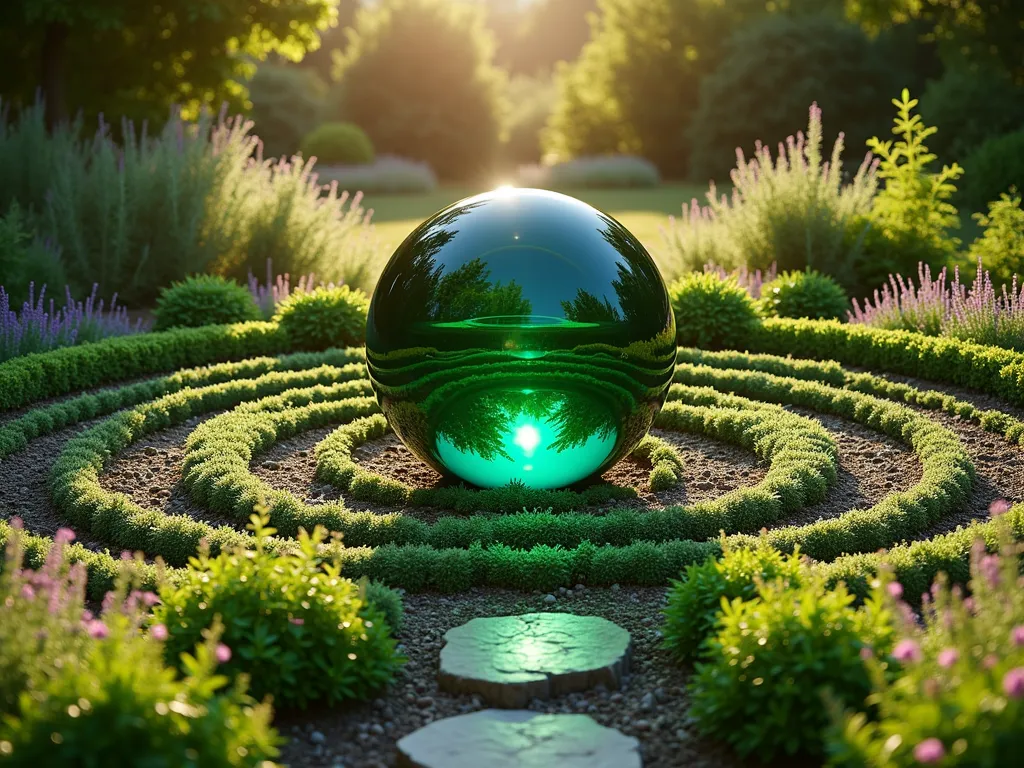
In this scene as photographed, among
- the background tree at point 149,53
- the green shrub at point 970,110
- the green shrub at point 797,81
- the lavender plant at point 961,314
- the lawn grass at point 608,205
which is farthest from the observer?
the green shrub at point 797,81

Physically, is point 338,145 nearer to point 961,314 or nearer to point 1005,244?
point 1005,244

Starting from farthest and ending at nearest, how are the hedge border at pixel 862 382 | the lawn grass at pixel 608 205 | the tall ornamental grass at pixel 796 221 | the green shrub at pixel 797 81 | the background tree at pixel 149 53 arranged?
the green shrub at pixel 797 81
the lawn grass at pixel 608 205
the background tree at pixel 149 53
the tall ornamental grass at pixel 796 221
the hedge border at pixel 862 382

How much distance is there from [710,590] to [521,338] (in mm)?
2683

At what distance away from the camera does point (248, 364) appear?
40.7 feet

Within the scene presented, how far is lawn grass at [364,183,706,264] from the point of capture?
29016mm

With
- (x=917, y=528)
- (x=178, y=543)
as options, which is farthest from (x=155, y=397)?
(x=917, y=528)

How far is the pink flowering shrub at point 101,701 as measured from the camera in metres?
3.71

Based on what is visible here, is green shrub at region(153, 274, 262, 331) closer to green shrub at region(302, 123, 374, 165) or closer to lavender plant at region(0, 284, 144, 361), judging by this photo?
lavender plant at region(0, 284, 144, 361)

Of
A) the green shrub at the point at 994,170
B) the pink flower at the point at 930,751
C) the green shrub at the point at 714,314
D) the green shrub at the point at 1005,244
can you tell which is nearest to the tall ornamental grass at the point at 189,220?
the green shrub at the point at 714,314

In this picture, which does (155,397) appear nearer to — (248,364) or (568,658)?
(248,364)

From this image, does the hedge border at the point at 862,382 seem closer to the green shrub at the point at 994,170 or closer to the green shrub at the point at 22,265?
the green shrub at the point at 22,265

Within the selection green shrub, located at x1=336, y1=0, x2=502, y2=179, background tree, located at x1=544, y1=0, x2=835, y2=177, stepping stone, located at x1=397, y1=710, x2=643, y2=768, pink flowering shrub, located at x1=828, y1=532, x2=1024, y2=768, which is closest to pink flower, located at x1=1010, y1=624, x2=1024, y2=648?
pink flowering shrub, located at x1=828, y1=532, x2=1024, y2=768

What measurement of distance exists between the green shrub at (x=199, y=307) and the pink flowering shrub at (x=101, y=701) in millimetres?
10313

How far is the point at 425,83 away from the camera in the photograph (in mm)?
50188
